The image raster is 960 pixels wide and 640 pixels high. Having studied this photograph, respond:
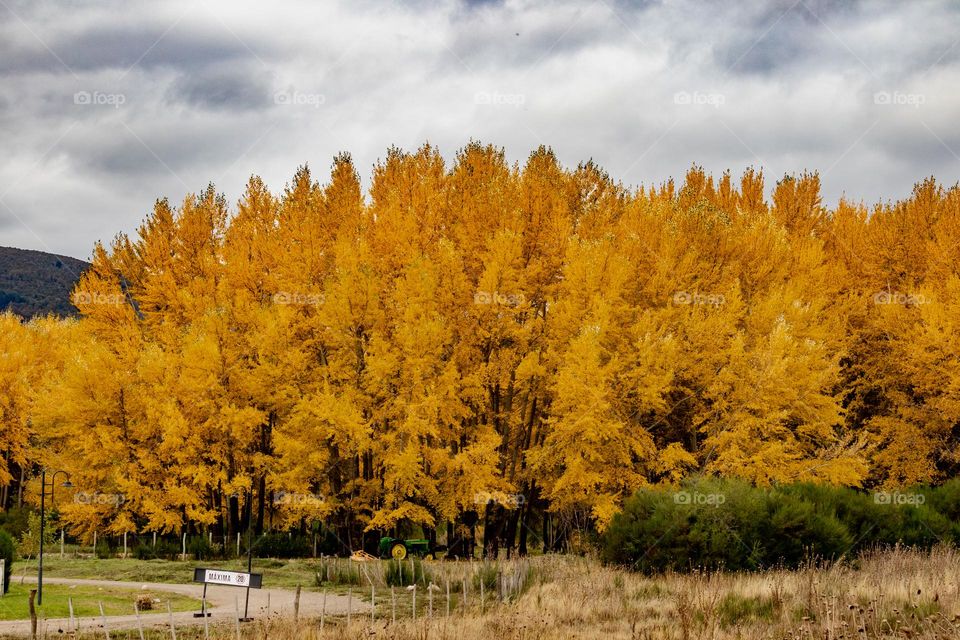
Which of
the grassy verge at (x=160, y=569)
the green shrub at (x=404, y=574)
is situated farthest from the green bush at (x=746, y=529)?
the grassy verge at (x=160, y=569)

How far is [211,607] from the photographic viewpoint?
17406 millimetres

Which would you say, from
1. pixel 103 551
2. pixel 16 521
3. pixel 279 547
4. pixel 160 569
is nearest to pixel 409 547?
pixel 279 547

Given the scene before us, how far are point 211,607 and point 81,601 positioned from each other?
10.0 ft

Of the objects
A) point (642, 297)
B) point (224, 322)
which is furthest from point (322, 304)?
point (642, 297)

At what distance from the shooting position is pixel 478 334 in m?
30.5

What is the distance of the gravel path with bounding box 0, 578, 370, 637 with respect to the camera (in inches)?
572

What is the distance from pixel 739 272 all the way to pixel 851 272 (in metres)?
9.29

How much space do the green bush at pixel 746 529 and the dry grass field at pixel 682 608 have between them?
30.5 inches

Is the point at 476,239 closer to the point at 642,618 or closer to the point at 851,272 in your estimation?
the point at 851,272

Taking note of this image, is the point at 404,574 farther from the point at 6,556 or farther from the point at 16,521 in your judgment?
the point at 16,521

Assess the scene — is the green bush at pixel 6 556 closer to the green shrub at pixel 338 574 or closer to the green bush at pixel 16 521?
the green shrub at pixel 338 574

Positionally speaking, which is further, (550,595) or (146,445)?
(146,445)

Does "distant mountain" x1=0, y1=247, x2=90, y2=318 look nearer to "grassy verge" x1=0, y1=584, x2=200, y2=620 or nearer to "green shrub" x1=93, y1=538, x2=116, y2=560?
"green shrub" x1=93, y1=538, x2=116, y2=560

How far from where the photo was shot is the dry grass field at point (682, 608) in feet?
36.9
